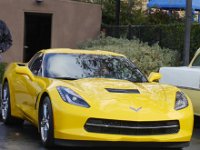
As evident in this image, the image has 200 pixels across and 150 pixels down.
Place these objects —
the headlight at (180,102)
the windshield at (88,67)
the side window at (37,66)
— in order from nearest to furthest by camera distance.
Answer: the headlight at (180,102), the windshield at (88,67), the side window at (37,66)

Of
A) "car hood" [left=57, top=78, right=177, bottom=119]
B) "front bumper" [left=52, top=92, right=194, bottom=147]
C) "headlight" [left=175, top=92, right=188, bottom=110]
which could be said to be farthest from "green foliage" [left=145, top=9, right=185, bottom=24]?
"front bumper" [left=52, top=92, right=194, bottom=147]

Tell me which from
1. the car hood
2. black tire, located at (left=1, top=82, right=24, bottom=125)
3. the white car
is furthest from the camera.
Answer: black tire, located at (left=1, top=82, right=24, bottom=125)

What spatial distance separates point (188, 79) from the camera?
372 inches

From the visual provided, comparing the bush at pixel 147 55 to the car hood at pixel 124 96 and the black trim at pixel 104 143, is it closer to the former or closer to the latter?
the car hood at pixel 124 96

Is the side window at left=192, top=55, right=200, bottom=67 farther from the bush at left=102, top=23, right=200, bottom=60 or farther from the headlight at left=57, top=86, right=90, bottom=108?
the bush at left=102, top=23, right=200, bottom=60

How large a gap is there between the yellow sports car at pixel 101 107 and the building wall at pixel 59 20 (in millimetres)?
12157

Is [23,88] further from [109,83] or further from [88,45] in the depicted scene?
[88,45]

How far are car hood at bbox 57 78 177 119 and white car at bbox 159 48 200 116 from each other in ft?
4.42

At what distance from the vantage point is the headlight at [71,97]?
23.1 ft

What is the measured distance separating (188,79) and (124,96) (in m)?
2.47

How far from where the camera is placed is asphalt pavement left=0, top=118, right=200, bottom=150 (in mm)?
7668

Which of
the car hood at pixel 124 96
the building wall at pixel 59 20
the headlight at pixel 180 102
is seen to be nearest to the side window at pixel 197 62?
the car hood at pixel 124 96

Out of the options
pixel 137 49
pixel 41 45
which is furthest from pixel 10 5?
pixel 137 49

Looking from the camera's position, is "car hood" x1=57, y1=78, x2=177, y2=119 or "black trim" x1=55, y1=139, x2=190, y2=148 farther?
"car hood" x1=57, y1=78, x2=177, y2=119
